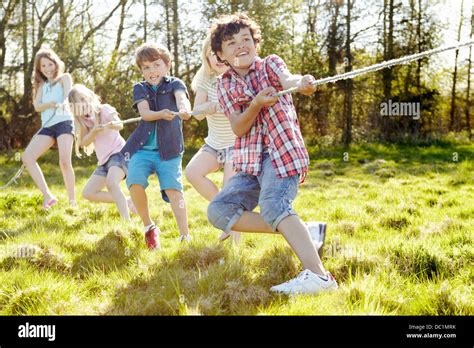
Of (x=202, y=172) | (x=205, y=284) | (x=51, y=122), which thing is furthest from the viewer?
(x=51, y=122)

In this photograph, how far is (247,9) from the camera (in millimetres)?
13930

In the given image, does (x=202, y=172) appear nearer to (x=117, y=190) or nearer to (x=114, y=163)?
(x=117, y=190)

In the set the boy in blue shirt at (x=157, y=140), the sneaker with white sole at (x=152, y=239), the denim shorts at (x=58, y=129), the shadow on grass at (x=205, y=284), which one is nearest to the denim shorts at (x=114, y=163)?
the boy in blue shirt at (x=157, y=140)

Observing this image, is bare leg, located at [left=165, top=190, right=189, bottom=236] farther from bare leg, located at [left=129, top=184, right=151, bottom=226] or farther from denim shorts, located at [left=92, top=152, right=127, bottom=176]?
denim shorts, located at [left=92, top=152, right=127, bottom=176]

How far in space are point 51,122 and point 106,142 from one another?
59.3 inches

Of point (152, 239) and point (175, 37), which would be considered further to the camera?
point (175, 37)

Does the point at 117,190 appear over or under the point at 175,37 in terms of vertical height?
under

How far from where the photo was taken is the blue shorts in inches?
158

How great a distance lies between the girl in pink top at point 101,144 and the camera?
4863 millimetres

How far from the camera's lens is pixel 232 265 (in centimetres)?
293

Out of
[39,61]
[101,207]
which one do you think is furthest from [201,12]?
[101,207]

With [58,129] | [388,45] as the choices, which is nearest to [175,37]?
[388,45]

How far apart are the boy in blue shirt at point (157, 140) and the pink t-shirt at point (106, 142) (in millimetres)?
990
